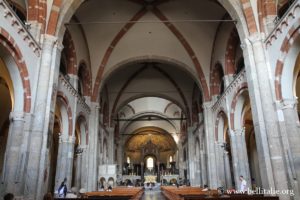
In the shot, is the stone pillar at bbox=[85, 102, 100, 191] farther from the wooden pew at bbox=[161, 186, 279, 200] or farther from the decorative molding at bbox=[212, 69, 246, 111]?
the decorative molding at bbox=[212, 69, 246, 111]

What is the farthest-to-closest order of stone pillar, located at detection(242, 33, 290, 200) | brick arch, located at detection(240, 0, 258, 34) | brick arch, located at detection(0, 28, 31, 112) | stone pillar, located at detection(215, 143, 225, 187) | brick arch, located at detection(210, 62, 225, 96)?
brick arch, located at detection(210, 62, 225, 96), stone pillar, located at detection(215, 143, 225, 187), brick arch, located at detection(240, 0, 258, 34), stone pillar, located at detection(242, 33, 290, 200), brick arch, located at detection(0, 28, 31, 112)

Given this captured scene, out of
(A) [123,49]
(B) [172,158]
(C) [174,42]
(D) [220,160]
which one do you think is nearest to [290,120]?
(D) [220,160]

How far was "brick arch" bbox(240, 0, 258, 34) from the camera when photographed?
10168 millimetres

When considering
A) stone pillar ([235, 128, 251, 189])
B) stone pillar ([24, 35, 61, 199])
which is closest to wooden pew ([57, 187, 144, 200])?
stone pillar ([24, 35, 61, 199])

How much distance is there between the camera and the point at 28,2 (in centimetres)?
988

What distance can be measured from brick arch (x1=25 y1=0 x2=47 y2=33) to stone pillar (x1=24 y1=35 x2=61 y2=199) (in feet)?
1.96

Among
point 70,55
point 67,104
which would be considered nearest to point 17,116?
point 67,104

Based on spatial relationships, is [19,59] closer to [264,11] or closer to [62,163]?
[62,163]

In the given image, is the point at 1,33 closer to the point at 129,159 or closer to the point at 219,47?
the point at 219,47

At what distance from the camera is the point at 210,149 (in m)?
16.8

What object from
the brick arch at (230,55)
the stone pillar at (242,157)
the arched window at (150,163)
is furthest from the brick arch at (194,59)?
the arched window at (150,163)

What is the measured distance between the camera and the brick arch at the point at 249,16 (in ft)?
33.4

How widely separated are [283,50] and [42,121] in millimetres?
8270

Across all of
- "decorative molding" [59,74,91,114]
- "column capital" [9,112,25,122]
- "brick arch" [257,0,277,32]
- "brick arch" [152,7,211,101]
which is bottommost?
"column capital" [9,112,25,122]
